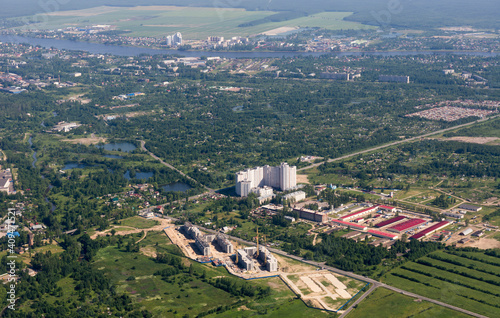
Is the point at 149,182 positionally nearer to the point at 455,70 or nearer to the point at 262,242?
the point at 262,242

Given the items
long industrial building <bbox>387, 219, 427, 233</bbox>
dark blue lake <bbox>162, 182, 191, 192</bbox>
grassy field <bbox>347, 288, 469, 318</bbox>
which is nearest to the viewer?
grassy field <bbox>347, 288, 469, 318</bbox>

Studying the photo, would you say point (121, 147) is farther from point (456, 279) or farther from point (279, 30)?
point (279, 30)

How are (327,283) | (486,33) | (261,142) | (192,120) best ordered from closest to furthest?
(327,283) → (261,142) → (192,120) → (486,33)

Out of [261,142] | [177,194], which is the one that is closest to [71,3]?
[261,142]

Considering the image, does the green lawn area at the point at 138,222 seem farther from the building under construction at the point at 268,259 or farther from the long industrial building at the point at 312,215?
the long industrial building at the point at 312,215

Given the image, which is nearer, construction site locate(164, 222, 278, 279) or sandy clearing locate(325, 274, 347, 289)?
sandy clearing locate(325, 274, 347, 289)

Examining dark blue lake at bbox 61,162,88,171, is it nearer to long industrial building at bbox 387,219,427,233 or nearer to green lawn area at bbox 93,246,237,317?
green lawn area at bbox 93,246,237,317

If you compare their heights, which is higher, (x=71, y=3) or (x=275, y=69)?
(x=71, y=3)

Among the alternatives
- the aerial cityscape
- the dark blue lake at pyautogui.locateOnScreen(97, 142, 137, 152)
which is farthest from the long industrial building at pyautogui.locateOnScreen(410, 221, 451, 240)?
the dark blue lake at pyautogui.locateOnScreen(97, 142, 137, 152)

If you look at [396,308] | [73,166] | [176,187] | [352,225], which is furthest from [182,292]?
[73,166]
